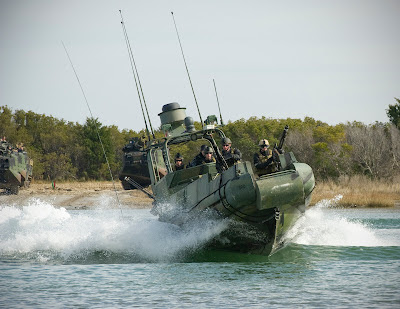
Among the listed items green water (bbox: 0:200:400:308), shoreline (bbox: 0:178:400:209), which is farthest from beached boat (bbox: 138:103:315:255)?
shoreline (bbox: 0:178:400:209)

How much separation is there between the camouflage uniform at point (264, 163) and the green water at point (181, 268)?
56.7 inches

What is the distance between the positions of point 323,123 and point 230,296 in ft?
161

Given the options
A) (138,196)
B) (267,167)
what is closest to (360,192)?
(138,196)

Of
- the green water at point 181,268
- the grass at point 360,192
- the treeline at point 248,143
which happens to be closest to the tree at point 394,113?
the treeline at point 248,143

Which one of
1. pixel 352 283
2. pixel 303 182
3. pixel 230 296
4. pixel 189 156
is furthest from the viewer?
pixel 189 156

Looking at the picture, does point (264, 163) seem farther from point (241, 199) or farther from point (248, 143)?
point (248, 143)

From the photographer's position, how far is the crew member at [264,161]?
16.1m

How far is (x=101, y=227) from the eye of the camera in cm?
2011

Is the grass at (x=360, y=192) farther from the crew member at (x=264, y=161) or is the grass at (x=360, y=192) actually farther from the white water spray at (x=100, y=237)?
the crew member at (x=264, y=161)

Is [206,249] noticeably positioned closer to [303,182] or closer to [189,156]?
[303,182]

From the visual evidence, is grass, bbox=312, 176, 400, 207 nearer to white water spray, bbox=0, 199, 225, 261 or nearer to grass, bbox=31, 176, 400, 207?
grass, bbox=31, 176, 400, 207

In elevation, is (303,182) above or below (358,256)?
above

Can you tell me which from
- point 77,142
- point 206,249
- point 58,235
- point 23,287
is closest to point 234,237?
point 206,249

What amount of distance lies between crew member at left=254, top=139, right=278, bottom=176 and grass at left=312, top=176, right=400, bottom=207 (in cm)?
1986
